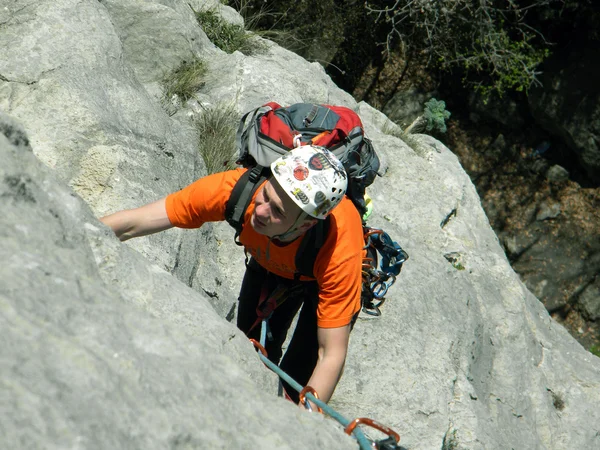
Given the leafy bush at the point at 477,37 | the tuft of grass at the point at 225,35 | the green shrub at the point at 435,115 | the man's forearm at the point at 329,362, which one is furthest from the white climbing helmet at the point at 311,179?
the green shrub at the point at 435,115

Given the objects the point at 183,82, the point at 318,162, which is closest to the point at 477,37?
the point at 183,82

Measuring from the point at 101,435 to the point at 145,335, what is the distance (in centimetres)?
39

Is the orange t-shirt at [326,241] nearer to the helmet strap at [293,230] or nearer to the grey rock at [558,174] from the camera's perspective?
the helmet strap at [293,230]

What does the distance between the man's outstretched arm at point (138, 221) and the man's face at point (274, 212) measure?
16.8 inches

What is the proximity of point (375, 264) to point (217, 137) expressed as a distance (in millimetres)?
2491

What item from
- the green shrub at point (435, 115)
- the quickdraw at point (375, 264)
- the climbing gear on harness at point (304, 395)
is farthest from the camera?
the green shrub at point (435, 115)

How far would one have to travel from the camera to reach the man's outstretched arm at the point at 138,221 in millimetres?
2840

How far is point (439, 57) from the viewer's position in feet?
35.6

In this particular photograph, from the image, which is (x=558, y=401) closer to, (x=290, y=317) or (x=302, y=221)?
(x=290, y=317)

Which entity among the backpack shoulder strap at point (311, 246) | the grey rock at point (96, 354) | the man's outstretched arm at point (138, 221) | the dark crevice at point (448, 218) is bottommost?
the dark crevice at point (448, 218)

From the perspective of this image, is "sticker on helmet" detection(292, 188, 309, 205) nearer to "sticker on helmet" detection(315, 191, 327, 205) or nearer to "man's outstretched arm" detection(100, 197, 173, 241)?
"sticker on helmet" detection(315, 191, 327, 205)

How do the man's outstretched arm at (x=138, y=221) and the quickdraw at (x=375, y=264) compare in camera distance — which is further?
the quickdraw at (x=375, y=264)

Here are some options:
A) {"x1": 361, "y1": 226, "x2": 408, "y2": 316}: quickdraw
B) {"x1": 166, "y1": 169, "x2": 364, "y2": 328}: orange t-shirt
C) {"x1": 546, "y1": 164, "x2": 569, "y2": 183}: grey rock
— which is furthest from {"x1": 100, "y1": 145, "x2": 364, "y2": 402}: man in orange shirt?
{"x1": 546, "y1": 164, "x2": 569, "y2": 183}: grey rock

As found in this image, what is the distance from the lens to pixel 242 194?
2.97m
